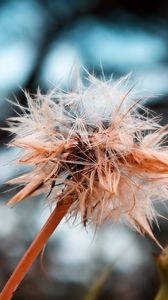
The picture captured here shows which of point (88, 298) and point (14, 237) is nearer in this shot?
point (88, 298)

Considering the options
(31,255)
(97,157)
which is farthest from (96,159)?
(31,255)

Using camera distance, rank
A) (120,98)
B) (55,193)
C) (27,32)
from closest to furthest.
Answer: (55,193), (120,98), (27,32)

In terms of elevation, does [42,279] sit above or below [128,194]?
below

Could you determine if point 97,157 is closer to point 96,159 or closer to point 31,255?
point 96,159

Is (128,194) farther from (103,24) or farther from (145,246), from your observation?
(103,24)

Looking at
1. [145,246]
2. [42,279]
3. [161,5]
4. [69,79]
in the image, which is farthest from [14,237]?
[69,79]
